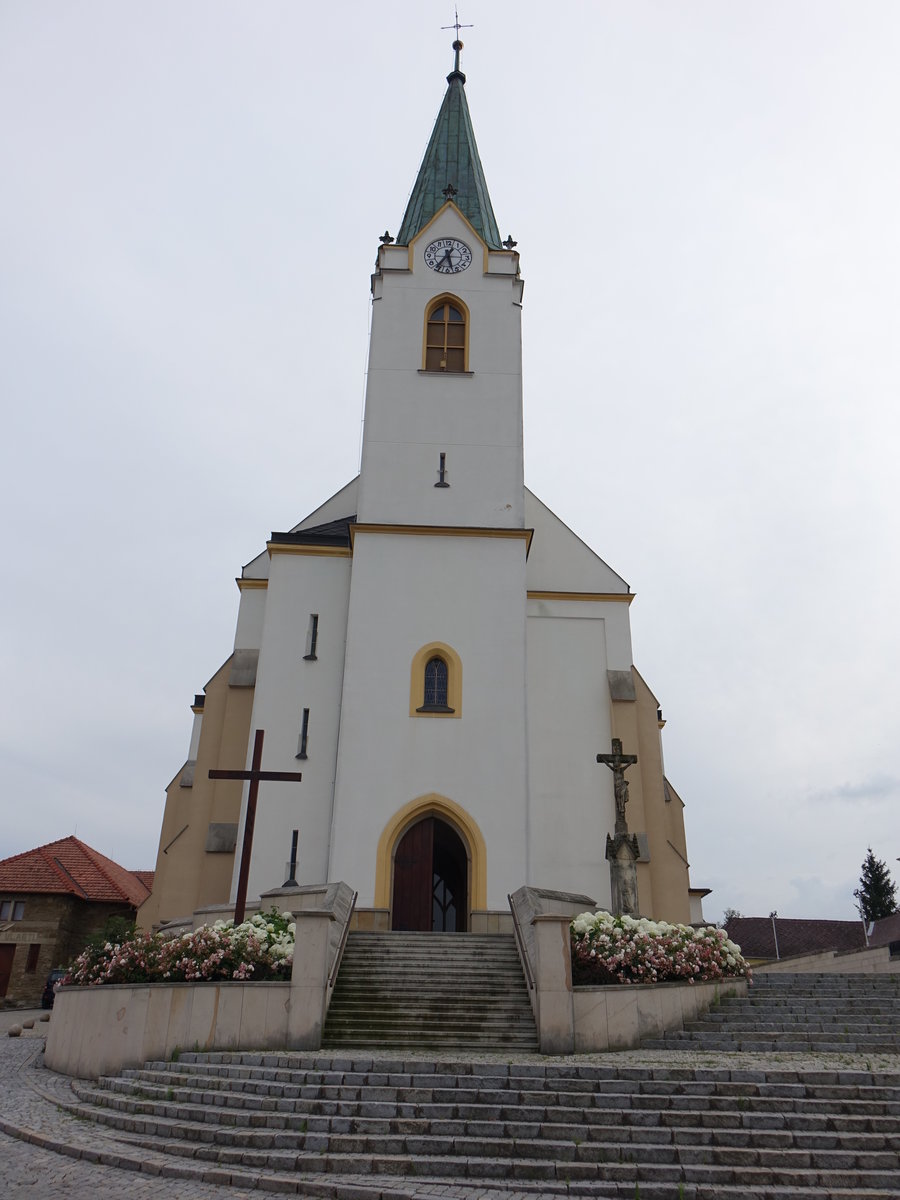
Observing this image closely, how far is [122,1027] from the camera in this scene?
11031mm

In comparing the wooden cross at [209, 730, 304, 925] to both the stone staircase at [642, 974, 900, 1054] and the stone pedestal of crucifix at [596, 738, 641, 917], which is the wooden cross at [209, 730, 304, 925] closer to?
the stone pedestal of crucifix at [596, 738, 641, 917]

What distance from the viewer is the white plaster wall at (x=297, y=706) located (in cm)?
1859

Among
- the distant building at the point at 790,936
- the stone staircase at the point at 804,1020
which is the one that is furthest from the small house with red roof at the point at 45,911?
the distant building at the point at 790,936

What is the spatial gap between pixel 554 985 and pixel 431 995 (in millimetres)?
2361

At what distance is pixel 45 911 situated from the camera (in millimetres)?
27406

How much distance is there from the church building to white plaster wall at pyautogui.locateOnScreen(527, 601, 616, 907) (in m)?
0.05

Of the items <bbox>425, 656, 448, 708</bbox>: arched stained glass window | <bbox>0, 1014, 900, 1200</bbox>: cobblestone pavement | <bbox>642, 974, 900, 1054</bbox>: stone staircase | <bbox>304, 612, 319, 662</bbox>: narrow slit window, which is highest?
<bbox>304, 612, 319, 662</bbox>: narrow slit window

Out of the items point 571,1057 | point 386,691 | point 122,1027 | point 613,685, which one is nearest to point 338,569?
point 386,691

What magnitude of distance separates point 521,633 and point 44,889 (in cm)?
1783

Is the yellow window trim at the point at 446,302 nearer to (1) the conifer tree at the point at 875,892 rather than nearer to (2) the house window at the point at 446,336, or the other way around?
(2) the house window at the point at 446,336

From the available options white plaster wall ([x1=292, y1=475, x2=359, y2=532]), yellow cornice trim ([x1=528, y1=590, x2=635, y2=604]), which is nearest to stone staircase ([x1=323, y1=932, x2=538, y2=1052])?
yellow cornice trim ([x1=528, y1=590, x2=635, y2=604])

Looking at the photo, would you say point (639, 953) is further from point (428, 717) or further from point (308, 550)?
point (308, 550)

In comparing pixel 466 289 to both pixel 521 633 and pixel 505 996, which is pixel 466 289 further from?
pixel 505 996

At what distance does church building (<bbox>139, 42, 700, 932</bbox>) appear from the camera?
1831cm
